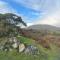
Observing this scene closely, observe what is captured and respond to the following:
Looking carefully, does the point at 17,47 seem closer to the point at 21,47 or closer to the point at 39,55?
the point at 21,47

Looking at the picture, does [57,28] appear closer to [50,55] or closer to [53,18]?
[53,18]

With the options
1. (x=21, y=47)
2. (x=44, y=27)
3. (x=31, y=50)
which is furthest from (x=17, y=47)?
(x=44, y=27)

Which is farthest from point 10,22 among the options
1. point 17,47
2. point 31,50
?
point 31,50

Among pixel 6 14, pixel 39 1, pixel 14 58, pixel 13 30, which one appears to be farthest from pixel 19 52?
pixel 39 1

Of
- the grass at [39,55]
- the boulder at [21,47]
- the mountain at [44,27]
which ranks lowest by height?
the grass at [39,55]

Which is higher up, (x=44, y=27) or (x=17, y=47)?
(x=44, y=27)

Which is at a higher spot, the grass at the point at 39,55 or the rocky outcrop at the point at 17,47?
the rocky outcrop at the point at 17,47

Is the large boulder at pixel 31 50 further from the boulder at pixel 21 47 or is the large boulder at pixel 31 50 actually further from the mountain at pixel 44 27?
the mountain at pixel 44 27

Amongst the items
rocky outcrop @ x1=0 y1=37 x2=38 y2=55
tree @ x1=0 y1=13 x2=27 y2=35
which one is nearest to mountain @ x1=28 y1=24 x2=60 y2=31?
tree @ x1=0 y1=13 x2=27 y2=35

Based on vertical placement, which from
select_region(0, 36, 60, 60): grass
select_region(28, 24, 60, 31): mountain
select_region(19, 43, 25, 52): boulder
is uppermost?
select_region(28, 24, 60, 31): mountain

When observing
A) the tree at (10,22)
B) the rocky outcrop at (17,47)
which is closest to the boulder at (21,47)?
the rocky outcrop at (17,47)

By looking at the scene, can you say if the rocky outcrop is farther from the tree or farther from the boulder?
the tree

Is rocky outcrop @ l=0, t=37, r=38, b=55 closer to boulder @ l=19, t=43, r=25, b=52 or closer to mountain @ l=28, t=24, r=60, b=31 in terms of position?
boulder @ l=19, t=43, r=25, b=52

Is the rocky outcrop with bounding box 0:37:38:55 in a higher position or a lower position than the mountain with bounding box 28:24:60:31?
lower
